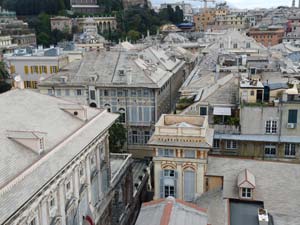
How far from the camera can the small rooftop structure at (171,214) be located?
25781mm

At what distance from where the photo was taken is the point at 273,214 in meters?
27.9

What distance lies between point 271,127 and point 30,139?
2399 cm

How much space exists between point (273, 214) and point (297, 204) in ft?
9.65

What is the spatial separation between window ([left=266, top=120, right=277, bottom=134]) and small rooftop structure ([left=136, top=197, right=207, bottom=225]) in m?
16.1

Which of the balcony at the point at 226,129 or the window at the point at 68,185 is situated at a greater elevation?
the balcony at the point at 226,129

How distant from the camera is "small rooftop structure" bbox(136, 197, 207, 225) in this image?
25781 mm

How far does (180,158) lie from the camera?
34.6 m

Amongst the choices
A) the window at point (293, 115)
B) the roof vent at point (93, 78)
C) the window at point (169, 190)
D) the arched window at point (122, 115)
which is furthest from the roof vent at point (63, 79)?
the window at point (293, 115)

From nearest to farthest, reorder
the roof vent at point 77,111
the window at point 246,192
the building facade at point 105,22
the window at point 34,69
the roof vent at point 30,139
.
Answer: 1. the roof vent at point 30,139
2. the window at point 246,192
3. the roof vent at point 77,111
4. the window at point 34,69
5. the building facade at point 105,22

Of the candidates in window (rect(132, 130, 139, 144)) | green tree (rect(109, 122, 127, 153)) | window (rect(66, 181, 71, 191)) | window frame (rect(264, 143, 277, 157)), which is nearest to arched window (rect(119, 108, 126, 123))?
window (rect(132, 130, 139, 144))

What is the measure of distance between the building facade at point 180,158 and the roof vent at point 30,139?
10106mm

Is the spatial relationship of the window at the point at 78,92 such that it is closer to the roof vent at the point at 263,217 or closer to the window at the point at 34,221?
the window at the point at 34,221

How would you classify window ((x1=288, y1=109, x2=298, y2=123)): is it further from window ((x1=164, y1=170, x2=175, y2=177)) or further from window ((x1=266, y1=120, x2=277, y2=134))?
window ((x1=164, y1=170, x2=175, y2=177))

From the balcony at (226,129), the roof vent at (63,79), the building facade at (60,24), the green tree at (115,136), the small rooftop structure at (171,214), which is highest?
the building facade at (60,24)
